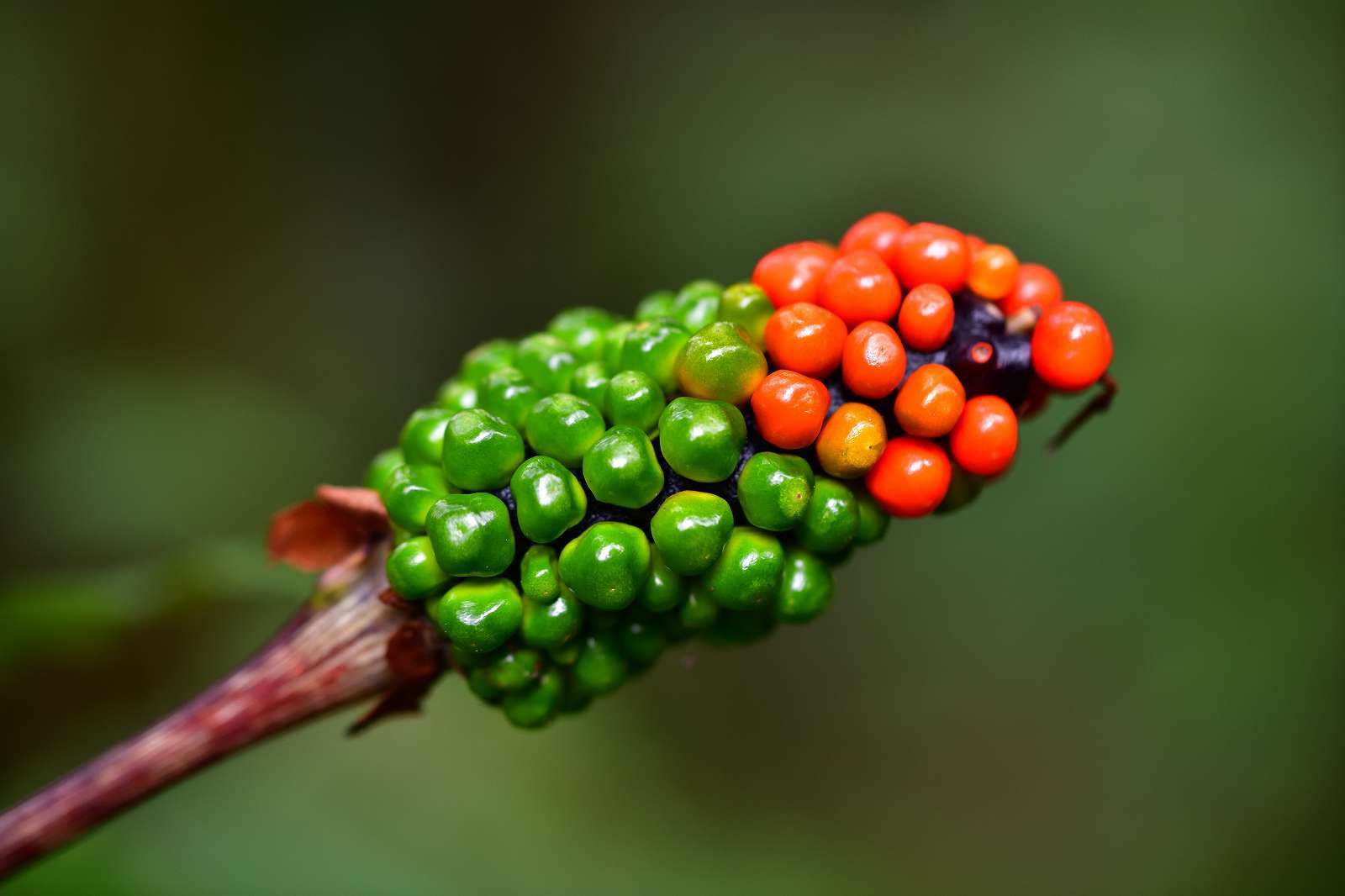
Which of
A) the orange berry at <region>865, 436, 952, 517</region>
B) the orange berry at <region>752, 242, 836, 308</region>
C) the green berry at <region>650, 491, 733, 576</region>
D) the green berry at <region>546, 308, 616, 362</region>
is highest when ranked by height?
the orange berry at <region>752, 242, 836, 308</region>

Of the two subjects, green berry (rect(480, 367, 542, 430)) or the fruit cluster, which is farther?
green berry (rect(480, 367, 542, 430))

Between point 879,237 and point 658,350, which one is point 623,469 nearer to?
point 658,350

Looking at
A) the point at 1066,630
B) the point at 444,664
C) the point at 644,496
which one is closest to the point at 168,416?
the point at 444,664

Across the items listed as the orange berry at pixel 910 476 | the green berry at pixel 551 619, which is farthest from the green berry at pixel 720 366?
the green berry at pixel 551 619

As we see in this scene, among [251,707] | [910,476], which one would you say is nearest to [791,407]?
[910,476]

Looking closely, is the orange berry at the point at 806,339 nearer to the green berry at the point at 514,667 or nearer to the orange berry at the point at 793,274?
the orange berry at the point at 793,274

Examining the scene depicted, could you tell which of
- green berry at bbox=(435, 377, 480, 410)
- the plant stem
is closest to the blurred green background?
the plant stem

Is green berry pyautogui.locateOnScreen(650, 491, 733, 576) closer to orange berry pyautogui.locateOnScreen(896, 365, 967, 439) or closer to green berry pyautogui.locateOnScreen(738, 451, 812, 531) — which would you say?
green berry pyautogui.locateOnScreen(738, 451, 812, 531)
